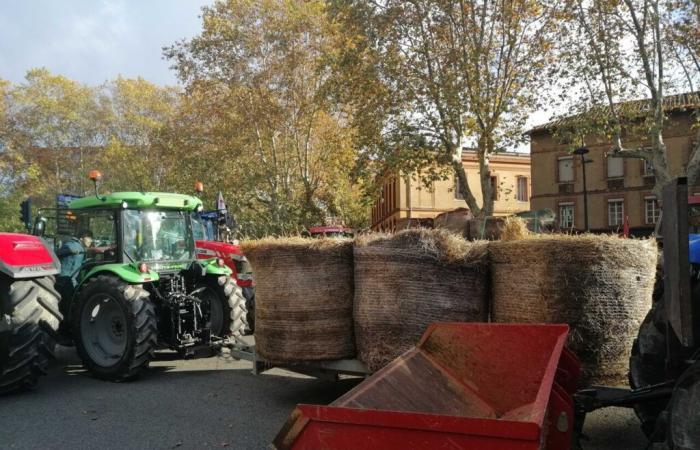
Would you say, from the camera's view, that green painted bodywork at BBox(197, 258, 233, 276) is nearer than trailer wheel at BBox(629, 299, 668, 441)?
No

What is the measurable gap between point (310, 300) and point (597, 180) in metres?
37.8

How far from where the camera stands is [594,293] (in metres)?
4.42

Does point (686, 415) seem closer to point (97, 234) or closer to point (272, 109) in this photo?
point (97, 234)

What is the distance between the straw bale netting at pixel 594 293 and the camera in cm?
441

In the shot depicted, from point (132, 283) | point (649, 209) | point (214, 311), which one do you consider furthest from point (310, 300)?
point (649, 209)

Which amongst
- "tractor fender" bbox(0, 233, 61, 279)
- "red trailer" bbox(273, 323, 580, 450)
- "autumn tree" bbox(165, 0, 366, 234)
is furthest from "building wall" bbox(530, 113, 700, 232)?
"red trailer" bbox(273, 323, 580, 450)

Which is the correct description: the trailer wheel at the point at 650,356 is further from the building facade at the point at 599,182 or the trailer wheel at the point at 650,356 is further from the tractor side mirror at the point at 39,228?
the building facade at the point at 599,182

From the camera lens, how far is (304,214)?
92.1ft

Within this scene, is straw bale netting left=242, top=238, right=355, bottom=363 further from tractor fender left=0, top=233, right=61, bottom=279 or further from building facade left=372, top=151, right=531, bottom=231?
building facade left=372, top=151, right=531, bottom=231

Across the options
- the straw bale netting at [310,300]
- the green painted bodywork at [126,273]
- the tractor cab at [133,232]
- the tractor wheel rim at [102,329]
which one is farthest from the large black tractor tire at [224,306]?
the straw bale netting at [310,300]

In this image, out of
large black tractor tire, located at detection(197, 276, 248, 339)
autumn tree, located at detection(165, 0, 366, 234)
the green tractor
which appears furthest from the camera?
autumn tree, located at detection(165, 0, 366, 234)

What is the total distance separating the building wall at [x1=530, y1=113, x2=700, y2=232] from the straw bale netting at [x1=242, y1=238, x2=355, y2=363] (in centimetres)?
3282

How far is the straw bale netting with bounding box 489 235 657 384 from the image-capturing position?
4414 mm

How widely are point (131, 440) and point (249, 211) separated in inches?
1046
